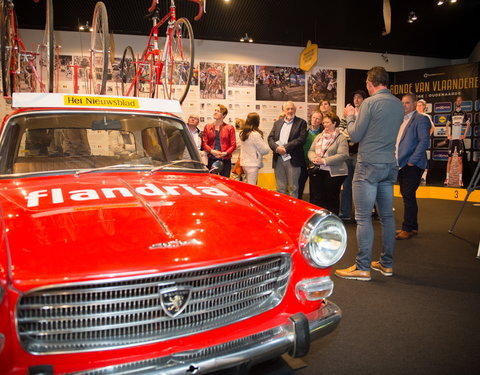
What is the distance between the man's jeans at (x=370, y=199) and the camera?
3592 millimetres

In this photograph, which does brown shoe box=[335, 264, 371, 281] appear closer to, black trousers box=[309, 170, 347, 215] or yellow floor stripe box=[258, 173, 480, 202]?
black trousers box=[309, 170, 347, 215]

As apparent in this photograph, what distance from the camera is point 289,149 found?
6047 mm

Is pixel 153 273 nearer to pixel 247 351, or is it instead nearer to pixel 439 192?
pixel 247 351

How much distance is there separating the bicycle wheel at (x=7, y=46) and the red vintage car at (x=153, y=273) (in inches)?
87.9

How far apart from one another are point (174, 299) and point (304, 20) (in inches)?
383

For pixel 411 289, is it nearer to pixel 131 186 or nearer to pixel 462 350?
pixel 462 350

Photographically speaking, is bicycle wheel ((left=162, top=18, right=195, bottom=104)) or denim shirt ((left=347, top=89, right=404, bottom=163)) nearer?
denim shirt ((left=347, top=89, right=404, bottom=163))

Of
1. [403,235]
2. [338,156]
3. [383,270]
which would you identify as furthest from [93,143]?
[403,235]

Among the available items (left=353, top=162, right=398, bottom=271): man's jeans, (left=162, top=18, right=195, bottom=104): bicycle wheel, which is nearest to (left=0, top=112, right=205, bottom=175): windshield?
(left=353, top=162, right=398, bottom=271): man's jeans

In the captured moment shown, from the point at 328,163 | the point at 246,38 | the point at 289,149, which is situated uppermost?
the point at 246,38

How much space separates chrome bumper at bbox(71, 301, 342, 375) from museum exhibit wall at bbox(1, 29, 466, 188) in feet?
28.6

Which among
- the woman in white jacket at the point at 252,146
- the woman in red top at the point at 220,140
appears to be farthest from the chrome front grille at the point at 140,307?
the woman in red top at the point at 220,140

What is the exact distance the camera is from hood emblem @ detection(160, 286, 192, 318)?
5.04 ft

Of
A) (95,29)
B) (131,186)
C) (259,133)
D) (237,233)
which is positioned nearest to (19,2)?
(95,29)
